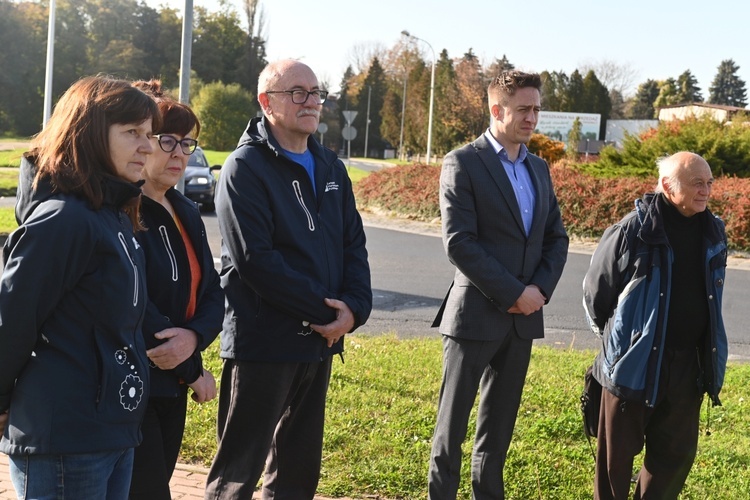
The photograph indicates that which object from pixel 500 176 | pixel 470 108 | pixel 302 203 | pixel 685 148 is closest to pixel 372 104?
pixel 470 108

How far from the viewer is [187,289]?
3422 millimetres

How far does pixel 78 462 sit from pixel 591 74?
78823mm

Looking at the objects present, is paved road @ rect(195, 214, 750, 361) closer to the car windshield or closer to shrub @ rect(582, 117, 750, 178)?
the car windshield

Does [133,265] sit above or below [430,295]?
above

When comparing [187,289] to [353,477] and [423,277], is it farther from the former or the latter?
[423,277]

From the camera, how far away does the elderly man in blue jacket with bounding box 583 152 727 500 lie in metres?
4.13

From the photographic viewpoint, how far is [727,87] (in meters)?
122

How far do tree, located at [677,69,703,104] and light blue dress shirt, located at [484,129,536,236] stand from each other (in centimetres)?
10724

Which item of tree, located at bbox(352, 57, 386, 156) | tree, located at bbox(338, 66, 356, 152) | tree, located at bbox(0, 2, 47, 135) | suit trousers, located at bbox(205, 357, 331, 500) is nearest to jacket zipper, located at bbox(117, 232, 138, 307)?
suit trousers, located at bbox(205, 357, 331, 500)

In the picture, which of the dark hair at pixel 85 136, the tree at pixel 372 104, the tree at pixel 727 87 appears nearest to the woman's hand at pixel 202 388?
the dark hair at pixel 85 136

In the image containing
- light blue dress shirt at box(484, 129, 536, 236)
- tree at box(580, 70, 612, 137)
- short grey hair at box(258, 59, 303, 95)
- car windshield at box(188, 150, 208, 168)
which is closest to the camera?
short grey hair at box(258, 59, 303, 95)

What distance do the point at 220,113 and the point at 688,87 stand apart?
67.7 meters

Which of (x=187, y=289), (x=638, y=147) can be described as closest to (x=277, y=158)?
(x=187, y=289)

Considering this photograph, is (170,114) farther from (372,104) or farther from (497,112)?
(372,104)
